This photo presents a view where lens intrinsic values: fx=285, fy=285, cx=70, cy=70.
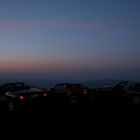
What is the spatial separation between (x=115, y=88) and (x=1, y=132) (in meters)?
11.1

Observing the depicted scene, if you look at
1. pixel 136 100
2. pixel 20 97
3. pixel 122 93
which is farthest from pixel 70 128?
pixel 122 93

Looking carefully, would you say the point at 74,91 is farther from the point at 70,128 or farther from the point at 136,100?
the point at 70,128

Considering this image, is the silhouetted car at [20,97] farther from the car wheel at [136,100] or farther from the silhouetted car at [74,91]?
the car wheel at [136,100]

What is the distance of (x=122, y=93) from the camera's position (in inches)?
632

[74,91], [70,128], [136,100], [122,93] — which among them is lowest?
[70,128]

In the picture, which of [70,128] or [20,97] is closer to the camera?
[70,128]

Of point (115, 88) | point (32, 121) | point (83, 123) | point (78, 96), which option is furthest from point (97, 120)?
point (115, 88)

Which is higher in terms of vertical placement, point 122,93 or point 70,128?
point 122,93

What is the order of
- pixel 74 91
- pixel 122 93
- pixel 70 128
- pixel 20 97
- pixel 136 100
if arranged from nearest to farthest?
1. pixel 70 128
2. pixel 20 97
3. pixel 136 100
4. pixel 122 93
5. pixel 74 91

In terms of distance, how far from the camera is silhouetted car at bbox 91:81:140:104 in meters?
14.9

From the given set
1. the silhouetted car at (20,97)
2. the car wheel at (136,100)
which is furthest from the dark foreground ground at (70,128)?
the car wheel at (136,100)

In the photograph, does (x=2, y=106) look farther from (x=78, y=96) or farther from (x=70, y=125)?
(x=70, y=125)

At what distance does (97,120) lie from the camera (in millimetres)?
10273

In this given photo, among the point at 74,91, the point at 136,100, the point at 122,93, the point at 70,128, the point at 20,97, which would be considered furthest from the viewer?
the point at 74,91
